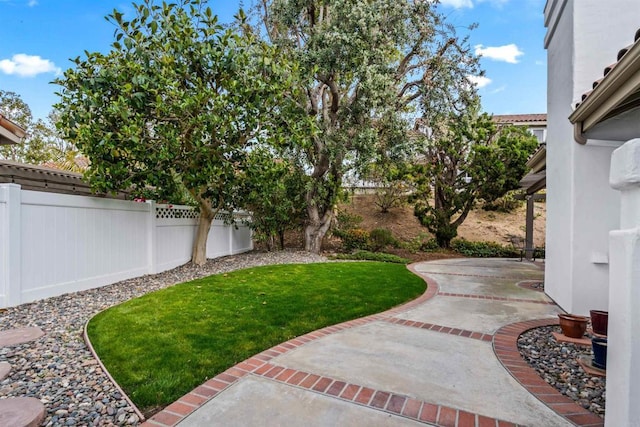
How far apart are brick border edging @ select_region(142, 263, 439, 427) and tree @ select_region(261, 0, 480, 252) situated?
5.13m

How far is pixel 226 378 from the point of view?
321 cm

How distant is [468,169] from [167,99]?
12.2m

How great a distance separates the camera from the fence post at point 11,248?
197 inches

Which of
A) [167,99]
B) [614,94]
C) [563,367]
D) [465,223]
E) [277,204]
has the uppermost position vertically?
[167,99]

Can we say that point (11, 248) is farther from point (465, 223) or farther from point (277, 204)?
point (465, 223)

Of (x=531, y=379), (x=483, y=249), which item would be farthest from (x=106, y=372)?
(x=483, y=249)

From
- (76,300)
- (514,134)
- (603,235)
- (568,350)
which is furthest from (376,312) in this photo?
(514,134)

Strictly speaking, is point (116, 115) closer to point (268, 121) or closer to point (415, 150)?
point (268, 121)

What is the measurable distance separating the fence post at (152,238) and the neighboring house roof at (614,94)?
26.8 ft

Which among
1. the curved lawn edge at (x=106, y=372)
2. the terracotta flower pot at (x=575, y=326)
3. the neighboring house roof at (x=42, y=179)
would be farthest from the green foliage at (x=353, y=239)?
the curved lawn edge at (x=106, y=372)

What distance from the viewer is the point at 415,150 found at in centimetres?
1149

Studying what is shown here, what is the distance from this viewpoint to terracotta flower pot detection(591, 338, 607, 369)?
11.4 ft

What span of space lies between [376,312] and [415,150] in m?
7.34

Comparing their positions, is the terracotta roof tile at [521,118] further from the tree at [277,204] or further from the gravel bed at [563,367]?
the gravel bed at [563,367]
